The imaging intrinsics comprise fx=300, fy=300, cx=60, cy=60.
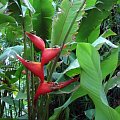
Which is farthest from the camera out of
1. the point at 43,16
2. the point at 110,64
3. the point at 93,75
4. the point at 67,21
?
the point at 43,16

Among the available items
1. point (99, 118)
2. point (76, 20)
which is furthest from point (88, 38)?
point (99, 118)

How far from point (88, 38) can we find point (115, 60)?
1.39ft

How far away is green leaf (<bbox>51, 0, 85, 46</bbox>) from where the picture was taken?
3.71ft

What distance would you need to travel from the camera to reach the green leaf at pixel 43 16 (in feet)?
4.25

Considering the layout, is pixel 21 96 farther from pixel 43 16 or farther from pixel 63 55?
pixel 43 16

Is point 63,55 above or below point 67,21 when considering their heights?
below

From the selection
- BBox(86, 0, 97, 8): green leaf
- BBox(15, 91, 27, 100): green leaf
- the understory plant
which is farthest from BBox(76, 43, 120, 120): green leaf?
BBox(86, 0, 97, 8): green leaf

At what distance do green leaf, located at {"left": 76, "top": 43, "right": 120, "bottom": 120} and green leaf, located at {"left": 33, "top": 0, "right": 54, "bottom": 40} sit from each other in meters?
0.53

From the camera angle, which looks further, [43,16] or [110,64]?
[43,16]

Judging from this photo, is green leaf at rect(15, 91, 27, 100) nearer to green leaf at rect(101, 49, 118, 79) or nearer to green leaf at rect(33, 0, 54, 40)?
green leaf at rect(33, 0, 54, 40)

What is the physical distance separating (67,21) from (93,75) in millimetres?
400

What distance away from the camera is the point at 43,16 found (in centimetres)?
131

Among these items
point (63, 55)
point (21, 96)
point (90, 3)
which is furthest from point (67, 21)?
point (21, 96)

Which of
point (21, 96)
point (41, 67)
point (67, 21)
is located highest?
point (67, 21)
